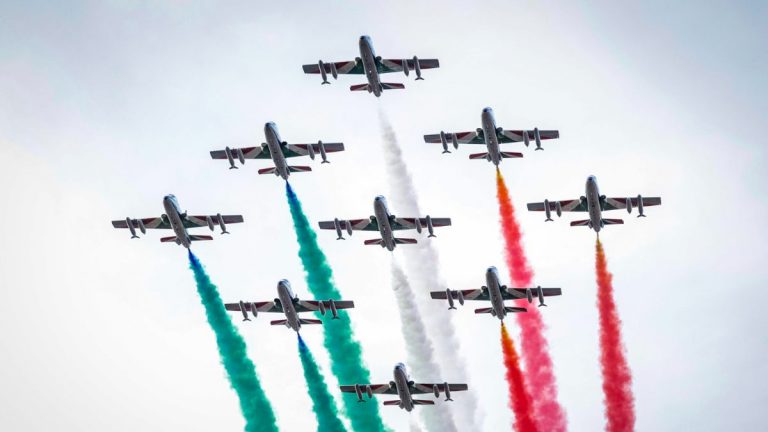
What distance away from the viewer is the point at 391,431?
4333 inches

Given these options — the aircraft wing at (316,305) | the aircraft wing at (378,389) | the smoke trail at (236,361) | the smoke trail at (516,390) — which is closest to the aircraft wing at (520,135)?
the smoke trail at (516,390)

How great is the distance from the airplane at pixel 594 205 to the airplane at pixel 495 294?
4915mm

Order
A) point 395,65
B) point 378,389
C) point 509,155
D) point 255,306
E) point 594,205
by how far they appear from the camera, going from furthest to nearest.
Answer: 1. point 255,306
2. point 509,155
3. point 378,389
4. point 395,65
5. point 594,205

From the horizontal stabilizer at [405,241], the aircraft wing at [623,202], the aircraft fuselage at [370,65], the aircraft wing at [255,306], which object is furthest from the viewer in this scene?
the aircraft wing at [255,306]

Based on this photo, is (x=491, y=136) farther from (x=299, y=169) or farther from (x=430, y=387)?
(x=430, y=387)

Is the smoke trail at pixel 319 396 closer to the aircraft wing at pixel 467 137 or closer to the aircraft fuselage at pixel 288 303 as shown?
the aircraft fuselage at pixel 288 303

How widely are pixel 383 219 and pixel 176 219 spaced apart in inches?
525

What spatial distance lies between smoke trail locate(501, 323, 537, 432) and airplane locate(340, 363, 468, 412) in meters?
3.17

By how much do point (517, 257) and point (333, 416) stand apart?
1672 cm

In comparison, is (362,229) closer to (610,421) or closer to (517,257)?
(517,257)

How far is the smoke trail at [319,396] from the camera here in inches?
4240

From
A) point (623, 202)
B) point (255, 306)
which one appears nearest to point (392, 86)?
point (623, 202)

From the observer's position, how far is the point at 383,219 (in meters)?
108

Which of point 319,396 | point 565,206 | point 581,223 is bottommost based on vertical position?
point 319,396
